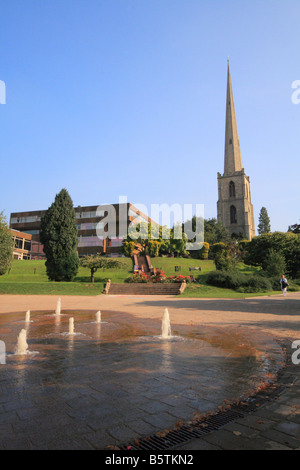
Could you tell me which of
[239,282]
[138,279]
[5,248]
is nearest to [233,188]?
[239,282]

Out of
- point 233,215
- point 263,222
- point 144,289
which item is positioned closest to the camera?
point 144,289

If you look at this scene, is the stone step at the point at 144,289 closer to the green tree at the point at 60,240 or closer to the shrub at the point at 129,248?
the green tree at the point at 60,240

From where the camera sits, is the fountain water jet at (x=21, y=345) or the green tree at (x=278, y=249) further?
the green tree at (x=278, y=249)

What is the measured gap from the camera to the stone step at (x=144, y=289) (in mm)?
27500

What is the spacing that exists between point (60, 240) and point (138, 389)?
30.4m

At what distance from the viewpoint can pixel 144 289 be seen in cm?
2830

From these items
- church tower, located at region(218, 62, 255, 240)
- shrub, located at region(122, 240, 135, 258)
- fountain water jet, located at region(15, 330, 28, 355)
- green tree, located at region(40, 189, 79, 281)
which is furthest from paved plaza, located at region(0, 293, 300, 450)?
church tower, located at region(218, 62, 255, 240)

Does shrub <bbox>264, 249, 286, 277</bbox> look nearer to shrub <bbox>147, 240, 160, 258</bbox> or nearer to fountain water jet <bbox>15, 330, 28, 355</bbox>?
shrub <bbox>147, 240, 160, 258</bbox>

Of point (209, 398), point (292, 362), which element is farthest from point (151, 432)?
point (292, 362)

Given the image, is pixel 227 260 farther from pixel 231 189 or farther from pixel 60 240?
pixel 231 189

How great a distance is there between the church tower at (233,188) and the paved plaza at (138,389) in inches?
3200

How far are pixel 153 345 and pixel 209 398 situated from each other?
320 cm

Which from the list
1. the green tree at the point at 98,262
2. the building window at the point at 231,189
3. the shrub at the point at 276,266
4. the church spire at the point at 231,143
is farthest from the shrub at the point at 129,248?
the church spire at the point at 231,143
